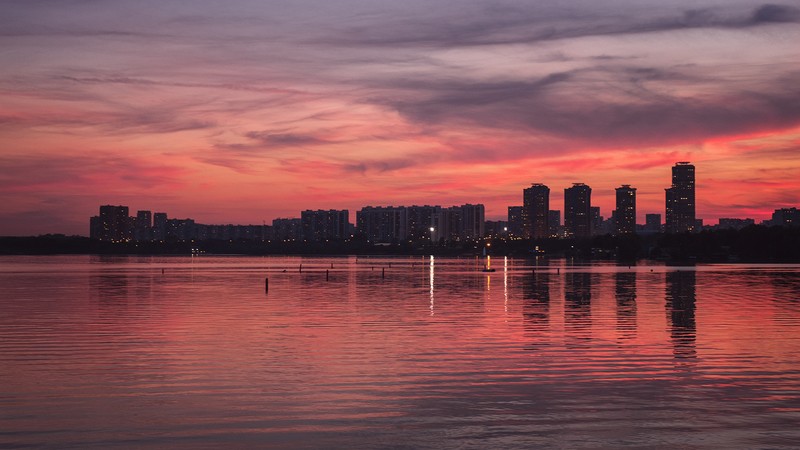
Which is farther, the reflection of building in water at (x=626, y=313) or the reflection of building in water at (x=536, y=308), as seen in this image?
the reflection of building in water at (x=536, y=308)

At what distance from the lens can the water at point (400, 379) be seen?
20203mm

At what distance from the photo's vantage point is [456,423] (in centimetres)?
2134

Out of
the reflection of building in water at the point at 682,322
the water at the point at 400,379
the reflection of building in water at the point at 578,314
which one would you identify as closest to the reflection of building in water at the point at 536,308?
the water at the point at 400,379

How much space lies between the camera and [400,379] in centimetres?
2880

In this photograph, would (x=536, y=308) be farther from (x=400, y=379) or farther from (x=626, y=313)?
(x=400, y=379)

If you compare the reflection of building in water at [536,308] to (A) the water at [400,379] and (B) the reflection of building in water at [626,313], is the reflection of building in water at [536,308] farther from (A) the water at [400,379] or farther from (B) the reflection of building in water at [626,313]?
(B) the reflection of building in water at [626,313]

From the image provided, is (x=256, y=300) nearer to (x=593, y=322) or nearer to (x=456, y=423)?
(x=593, y=322)

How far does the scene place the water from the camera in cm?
2020

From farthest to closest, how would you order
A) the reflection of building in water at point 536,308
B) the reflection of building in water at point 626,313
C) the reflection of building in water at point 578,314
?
the reflection of building in water at point 536,308 → the reflection of building in water at point 626,313 → the reflection of building in water at point 578,314

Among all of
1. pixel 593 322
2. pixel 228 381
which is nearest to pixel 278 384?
pixel 228 381

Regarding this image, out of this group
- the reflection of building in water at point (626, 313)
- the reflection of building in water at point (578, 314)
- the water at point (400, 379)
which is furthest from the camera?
the reflection of building in water at point (626, 313)

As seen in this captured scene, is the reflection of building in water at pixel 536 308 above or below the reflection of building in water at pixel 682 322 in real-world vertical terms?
below

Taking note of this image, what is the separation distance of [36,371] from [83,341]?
34.5 feet

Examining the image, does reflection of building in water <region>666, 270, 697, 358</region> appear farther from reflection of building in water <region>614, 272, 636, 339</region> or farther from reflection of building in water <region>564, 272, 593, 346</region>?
reflection of building in water <region>564, 272, 593, 346</region>
